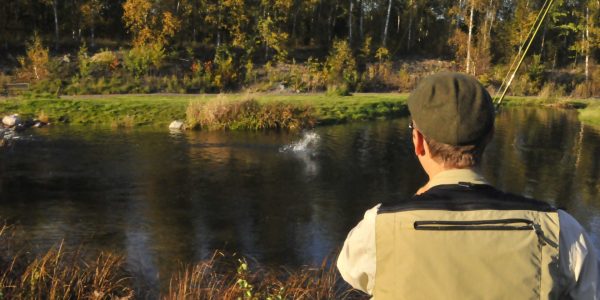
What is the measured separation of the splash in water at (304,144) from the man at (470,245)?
20114mm

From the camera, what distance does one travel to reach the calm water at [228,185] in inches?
488

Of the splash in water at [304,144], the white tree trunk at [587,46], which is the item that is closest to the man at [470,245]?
the splash in water at [304,144]

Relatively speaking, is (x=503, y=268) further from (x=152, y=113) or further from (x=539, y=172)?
(x=152, y=113)

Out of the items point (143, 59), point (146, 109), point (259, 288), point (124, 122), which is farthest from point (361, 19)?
point (259, 288)

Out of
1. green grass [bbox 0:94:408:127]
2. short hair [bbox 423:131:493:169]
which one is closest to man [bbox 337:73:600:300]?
short hair [bbox 423:131:493:169]

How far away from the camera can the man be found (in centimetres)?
225

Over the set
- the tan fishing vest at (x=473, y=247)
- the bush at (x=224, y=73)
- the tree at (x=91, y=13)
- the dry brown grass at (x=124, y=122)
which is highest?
the tree at (x=91, y=13)

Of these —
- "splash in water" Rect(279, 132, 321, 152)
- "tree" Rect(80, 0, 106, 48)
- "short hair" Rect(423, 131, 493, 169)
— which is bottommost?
"splash in water" Rect(279, 132, 321, 152)

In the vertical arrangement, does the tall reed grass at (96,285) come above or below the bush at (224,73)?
below

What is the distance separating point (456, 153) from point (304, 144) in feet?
69.6

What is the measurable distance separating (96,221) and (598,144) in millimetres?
19561

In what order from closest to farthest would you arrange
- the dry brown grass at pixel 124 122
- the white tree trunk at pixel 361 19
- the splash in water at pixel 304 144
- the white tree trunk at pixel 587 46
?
the splash in water at pixel 304 144 < the dry brown grass at pixel 124 122 < the white tree trunk at pixel 587 46 < the white tree trunk at pixel 361 19

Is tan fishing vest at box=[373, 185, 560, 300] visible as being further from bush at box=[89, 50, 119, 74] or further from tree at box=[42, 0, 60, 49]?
tree at box=[42, 0, 60, 49]

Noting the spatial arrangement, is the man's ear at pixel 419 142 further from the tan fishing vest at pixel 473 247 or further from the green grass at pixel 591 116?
the green grass at pixel 591 116
